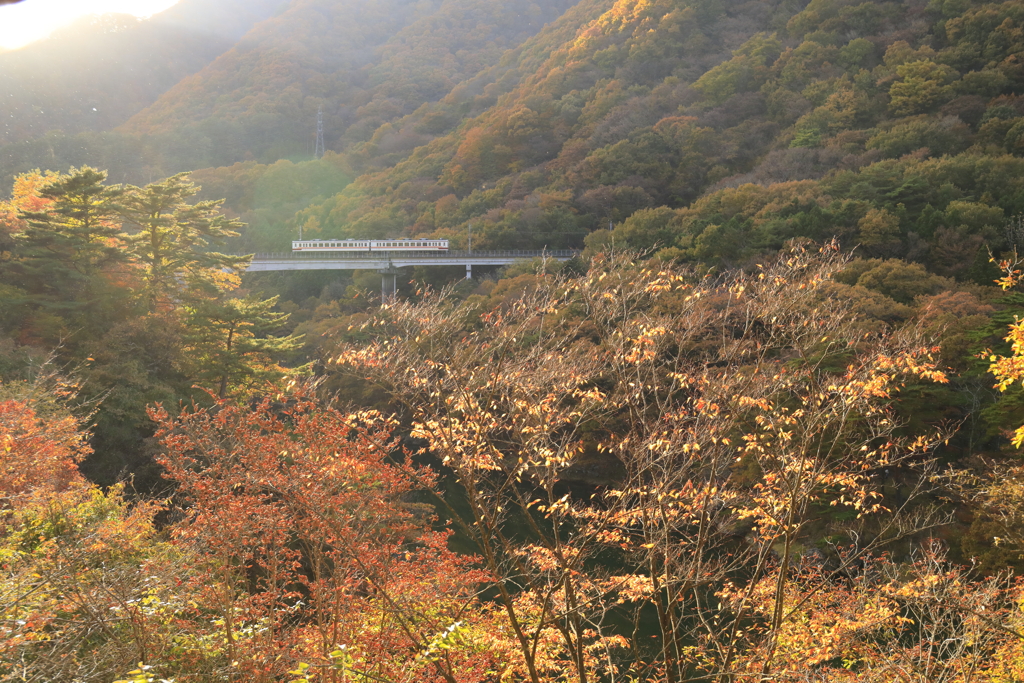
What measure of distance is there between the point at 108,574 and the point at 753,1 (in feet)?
156

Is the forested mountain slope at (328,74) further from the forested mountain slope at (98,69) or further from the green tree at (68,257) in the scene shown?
the green tree at (68,257)

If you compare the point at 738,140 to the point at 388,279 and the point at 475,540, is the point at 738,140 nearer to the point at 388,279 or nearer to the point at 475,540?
the point at 388,279

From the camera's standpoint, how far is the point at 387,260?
1276 inches

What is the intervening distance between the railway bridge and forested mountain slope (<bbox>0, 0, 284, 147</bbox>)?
30.6m

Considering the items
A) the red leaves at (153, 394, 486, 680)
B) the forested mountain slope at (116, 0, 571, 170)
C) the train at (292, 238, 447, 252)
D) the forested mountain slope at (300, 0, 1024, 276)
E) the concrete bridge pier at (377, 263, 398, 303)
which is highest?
the forested mountain slope at (116, 0, 571, 170)

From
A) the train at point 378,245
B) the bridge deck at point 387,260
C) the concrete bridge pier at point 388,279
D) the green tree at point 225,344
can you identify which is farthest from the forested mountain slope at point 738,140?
the green tree at point 225,344

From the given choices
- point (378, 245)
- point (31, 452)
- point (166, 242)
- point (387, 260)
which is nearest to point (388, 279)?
point (387, 260)

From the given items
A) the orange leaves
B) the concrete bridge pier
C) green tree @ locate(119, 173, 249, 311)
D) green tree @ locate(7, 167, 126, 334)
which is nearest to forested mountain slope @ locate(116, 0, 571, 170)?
the concrete bridge pier

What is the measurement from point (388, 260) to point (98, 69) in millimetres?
39812

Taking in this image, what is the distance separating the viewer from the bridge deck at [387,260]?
31.9 metres

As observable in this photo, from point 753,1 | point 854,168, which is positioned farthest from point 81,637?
point 753,1

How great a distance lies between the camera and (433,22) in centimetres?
6125

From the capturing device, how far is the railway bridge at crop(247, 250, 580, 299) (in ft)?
105

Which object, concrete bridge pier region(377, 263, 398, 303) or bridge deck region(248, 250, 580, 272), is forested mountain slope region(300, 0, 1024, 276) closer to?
bridge deck region(248, 250, 580, 272)
